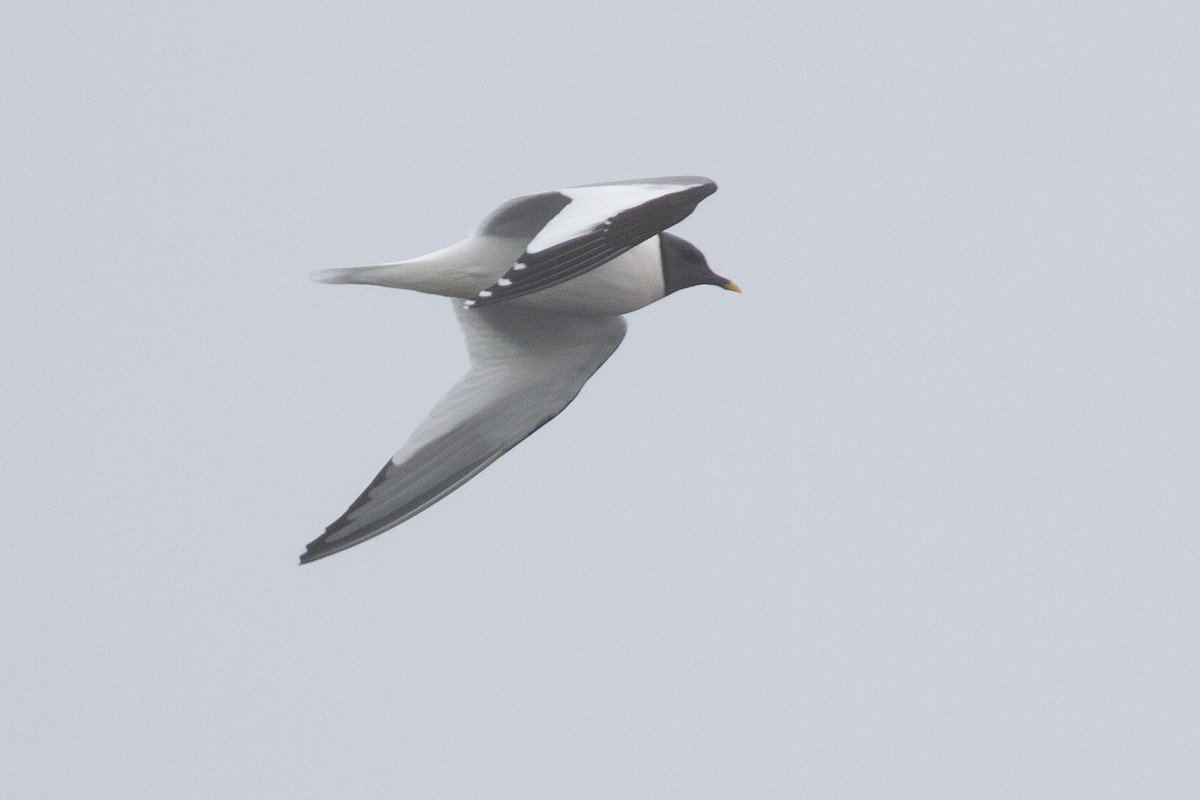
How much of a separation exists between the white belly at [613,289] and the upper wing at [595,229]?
72 centimetres

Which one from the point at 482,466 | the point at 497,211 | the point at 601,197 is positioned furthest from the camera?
the point at 482,466

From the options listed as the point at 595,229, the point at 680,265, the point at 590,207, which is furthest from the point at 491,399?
the point at 595,229

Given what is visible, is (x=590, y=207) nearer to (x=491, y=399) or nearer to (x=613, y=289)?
(x=613, y=289)

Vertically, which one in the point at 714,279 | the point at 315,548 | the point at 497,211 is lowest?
the point at 315,548

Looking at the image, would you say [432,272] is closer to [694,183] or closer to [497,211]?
[497,211]

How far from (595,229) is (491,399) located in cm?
175

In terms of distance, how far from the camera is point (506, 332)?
7.71 metres

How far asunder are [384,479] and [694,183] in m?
1.74

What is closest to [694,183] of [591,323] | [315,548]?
[591,323]

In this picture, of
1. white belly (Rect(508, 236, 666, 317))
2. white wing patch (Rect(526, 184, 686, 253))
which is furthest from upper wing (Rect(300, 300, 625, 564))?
white wing patch (Rect(526, 184, 686, 253))

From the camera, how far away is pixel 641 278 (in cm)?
741

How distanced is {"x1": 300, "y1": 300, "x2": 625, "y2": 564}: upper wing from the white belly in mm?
193

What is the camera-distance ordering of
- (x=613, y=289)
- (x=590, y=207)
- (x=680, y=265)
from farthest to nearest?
(x=680, y=265) < (x=613, y=289) < (x=590, y=207)

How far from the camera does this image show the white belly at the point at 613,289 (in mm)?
7273
